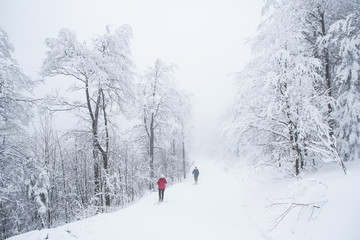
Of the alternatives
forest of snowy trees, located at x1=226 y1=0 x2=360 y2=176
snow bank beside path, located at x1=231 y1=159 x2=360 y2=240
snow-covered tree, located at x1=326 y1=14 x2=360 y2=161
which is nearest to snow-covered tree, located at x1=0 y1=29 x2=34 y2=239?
forest of snowy trees, located at x1=226 y1=0 x2=360 y2=176

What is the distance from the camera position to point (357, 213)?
3.18m

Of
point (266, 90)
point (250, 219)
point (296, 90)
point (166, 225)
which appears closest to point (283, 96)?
point (296, 90)

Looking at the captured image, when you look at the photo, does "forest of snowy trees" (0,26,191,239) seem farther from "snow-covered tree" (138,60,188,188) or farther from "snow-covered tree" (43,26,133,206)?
"snow-covered tree" (138,60,188,188)

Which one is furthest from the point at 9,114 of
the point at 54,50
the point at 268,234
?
the point at 268,234

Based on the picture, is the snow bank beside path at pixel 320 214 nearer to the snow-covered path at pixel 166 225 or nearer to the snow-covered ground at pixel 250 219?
the snow-covered ground at pixel 250 219

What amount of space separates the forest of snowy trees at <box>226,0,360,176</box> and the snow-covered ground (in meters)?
1.28

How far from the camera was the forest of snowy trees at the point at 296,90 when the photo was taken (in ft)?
19.7

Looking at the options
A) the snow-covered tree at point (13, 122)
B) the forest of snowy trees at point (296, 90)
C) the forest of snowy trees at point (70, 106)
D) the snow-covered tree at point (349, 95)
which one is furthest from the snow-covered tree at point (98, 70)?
the snow-covered tree at point (349, 95)

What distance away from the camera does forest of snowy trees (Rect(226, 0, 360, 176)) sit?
19.7 ft

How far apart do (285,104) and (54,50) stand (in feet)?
32.9

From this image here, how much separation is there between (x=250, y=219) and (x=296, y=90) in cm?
527

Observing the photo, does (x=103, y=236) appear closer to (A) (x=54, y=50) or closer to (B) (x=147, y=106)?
(A) (x=54, y=50)

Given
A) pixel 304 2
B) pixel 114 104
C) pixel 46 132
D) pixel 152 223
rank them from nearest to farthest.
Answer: pixel 152 223, pixel 304 2, pixel 114 104, pixel 46 132

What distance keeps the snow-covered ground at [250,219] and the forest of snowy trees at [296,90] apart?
1277 millimetres
